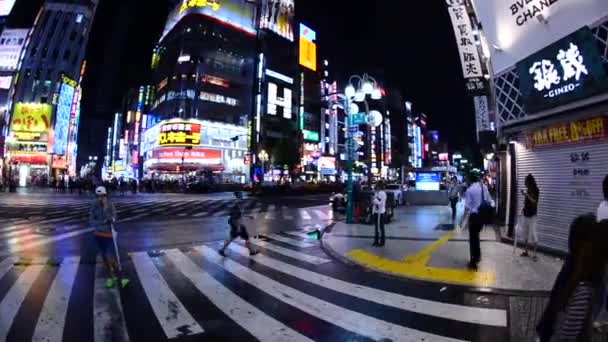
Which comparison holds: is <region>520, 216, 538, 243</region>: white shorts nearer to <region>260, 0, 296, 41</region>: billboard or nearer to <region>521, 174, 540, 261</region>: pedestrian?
<region>521, 174, 540, 261</region>: pedestrian

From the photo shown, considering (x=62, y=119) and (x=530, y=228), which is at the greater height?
(x=62, y=119)

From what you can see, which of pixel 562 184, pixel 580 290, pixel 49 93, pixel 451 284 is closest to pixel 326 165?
pixel 49 93

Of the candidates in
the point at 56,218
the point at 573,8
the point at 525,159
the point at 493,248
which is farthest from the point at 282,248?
the point at 56,218

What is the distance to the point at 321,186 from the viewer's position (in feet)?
159

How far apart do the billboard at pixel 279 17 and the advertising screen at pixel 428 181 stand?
64036 mm

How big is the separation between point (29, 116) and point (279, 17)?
52.1m

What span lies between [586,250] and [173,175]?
71.8 m

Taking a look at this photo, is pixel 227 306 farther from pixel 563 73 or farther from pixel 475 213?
pixel 563 73

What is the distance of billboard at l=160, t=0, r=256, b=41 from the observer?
243 ft

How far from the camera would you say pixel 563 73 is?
8641mm

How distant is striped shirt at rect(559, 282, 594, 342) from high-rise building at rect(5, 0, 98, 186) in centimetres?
6715

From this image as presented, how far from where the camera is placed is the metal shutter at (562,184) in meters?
8.38

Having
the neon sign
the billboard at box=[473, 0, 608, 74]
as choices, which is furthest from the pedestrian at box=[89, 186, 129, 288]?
the neon sign

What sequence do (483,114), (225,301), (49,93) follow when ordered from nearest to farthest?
1. (225,301)
2. (483,114)
3. (49,93)
